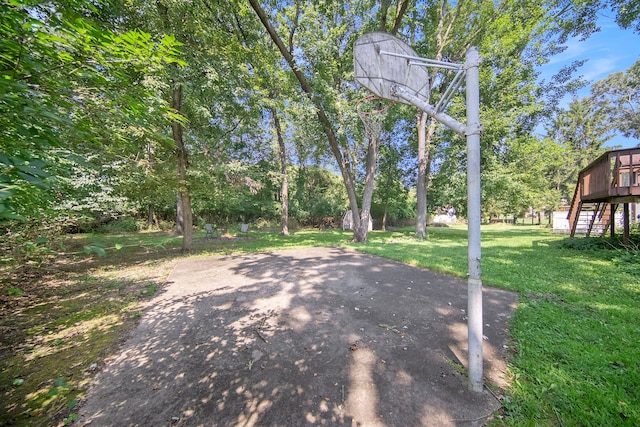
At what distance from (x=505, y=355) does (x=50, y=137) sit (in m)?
4.28

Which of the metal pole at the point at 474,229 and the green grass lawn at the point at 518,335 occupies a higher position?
the metal pole at the point at 474,229

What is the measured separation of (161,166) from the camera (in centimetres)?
737

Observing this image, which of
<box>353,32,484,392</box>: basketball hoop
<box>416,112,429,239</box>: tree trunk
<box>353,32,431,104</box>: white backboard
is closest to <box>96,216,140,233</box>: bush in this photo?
<box>353,32,431,104</box>: white backboard

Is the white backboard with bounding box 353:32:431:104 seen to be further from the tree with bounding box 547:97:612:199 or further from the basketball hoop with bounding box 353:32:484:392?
the tree with bounding box 547:97:612:199

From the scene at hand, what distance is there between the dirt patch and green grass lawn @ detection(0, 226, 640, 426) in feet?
0.75

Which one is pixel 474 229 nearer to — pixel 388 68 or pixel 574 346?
pixel 574 346

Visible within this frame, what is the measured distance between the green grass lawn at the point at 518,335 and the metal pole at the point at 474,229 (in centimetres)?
33

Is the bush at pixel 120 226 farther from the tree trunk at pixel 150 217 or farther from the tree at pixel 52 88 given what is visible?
the tree at pixel 52 88

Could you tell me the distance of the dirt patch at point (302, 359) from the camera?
183 cm

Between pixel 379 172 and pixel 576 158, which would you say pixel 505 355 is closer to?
pixel 379 172

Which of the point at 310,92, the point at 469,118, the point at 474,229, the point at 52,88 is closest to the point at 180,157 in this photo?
the point at 310,92

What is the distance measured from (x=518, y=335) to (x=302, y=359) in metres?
2.51

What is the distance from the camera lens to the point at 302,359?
8.11 feet

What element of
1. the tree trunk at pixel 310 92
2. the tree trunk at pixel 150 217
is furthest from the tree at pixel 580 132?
the tree trunk at pixel 150 217
